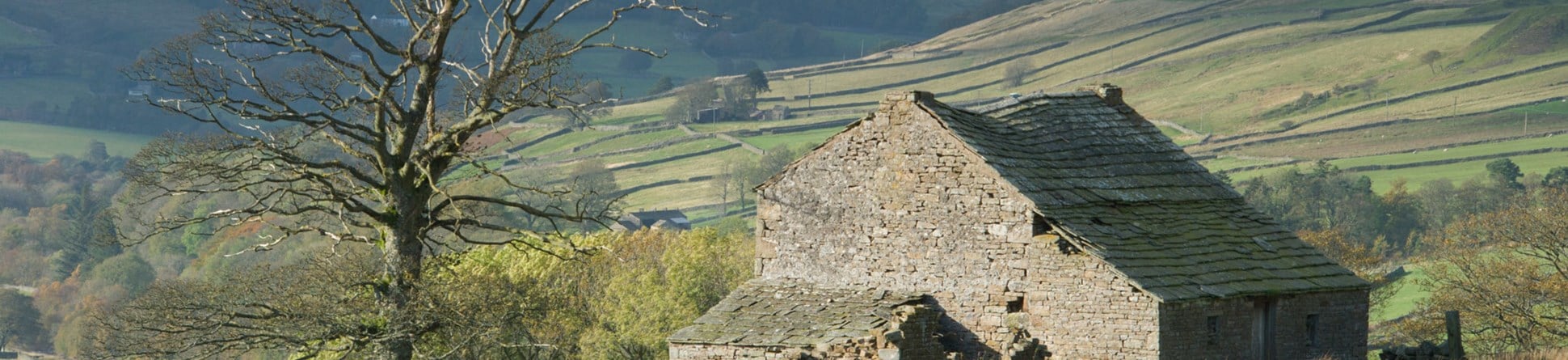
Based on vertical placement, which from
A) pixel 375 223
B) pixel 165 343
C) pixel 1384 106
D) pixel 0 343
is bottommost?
pixel 0 343

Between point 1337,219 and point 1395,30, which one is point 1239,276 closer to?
point 1337,219

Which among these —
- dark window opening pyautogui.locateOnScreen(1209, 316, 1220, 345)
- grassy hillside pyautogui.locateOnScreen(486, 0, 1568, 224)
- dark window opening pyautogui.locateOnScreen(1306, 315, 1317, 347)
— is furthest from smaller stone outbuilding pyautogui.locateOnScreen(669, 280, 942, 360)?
grassy hillside pyautogui.locateOnScreen(486, 0, 1568, 224)

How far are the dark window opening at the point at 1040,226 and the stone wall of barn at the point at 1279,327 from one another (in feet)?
7.33

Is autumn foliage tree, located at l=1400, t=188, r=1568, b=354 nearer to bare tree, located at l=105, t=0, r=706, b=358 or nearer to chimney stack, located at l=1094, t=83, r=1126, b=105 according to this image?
chimney stack, located at l=1094, t=83, r=1126, b=105

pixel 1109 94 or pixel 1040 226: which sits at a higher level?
pixel 1109 94

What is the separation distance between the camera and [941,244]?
28.8 m

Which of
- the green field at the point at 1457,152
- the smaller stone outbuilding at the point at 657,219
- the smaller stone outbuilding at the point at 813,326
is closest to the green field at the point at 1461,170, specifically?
the green field at the point at 1457,152

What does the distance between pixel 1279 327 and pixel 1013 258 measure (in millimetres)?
4607

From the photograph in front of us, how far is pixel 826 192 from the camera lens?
30.5 meters

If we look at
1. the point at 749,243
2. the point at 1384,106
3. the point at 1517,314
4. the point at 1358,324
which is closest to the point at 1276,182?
the point at 1384,106

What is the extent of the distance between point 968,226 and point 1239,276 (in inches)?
167

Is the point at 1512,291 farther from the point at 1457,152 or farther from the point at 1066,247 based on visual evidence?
the point at 1457,152

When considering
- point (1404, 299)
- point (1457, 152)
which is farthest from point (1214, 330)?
point (1457, 152)

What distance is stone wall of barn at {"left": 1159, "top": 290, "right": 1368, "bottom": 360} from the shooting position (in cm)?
2702
